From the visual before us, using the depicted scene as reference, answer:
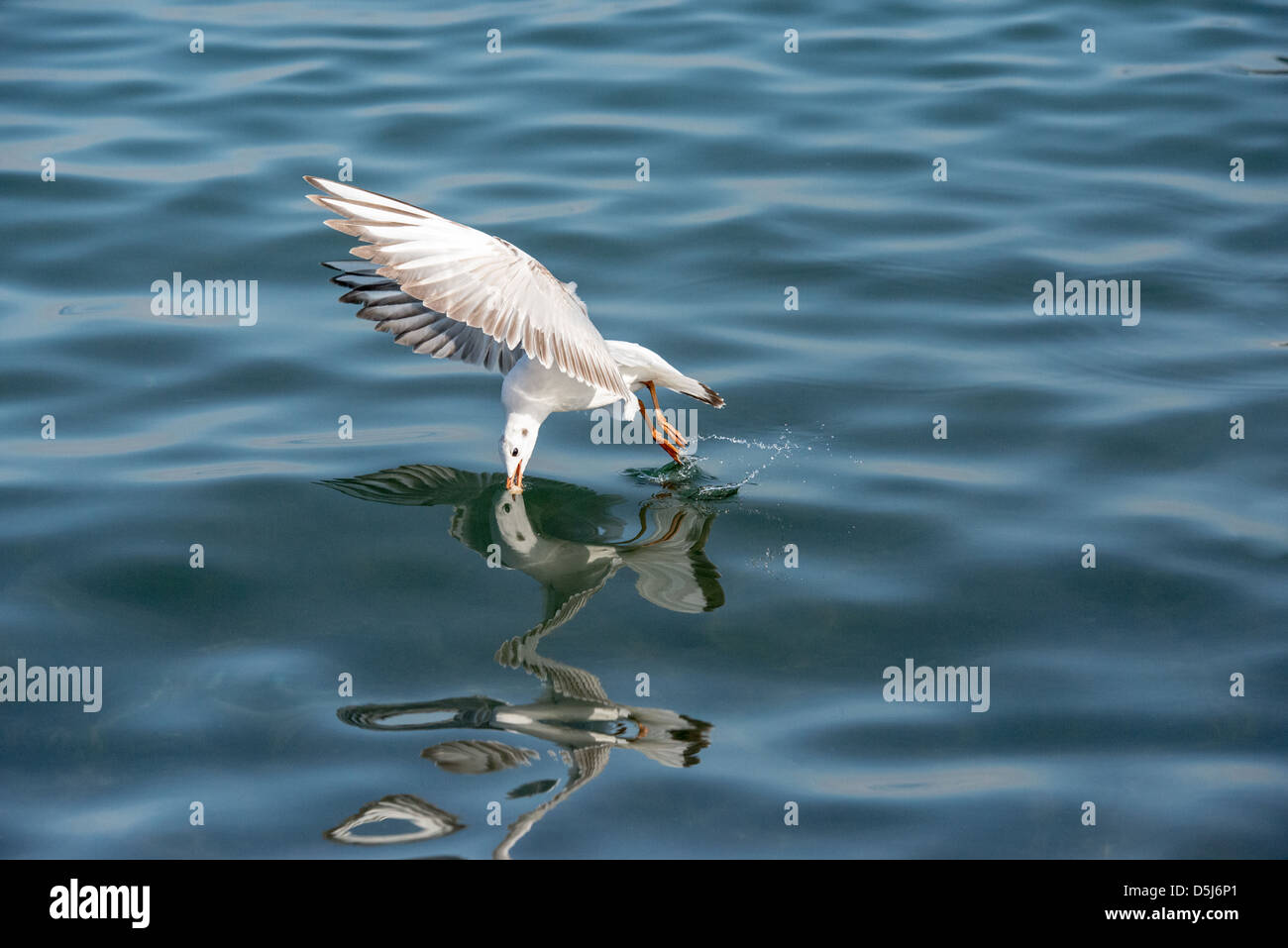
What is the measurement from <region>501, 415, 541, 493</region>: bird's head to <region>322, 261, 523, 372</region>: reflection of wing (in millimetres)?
663

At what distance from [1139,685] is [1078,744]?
55 centimetres

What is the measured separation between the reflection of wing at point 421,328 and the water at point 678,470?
538mm

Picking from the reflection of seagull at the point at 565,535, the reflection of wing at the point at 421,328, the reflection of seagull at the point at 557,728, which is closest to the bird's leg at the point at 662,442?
the reflection of seagull at the point at 565,535

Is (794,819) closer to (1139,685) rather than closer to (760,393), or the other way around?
(1139,685)

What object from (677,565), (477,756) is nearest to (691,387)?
(677,565)

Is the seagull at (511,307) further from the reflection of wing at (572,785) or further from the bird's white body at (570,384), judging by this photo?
the reflection of wing at (572,785)

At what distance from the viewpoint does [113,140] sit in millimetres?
11977

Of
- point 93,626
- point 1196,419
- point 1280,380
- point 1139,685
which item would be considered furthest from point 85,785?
point 1280,380

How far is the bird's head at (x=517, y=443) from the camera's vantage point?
7391mm

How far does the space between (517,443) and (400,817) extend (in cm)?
242

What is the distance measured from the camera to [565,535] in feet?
24.8

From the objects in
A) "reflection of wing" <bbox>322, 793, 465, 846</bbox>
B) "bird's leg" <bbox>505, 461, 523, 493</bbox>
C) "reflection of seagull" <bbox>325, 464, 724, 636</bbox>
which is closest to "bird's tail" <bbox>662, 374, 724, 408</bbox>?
"reflection of seagull" <bbox>325, 464, 724, 636</bbox>

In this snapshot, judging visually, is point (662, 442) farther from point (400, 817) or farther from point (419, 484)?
point (400, 817)

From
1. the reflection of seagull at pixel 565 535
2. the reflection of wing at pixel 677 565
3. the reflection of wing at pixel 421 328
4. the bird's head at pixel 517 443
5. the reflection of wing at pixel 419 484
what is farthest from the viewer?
the reflection of wing at pixel 421 328
